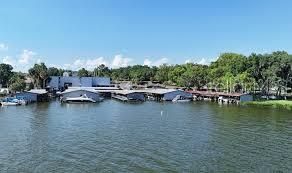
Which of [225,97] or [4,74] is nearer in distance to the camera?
[225,97]

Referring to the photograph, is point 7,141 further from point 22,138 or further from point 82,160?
point 82,160

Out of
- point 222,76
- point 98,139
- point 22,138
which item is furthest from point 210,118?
point 222,76

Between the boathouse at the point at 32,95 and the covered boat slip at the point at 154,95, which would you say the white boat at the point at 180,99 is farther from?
the boathouse at the point at 32,95

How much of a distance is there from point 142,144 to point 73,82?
101953mm

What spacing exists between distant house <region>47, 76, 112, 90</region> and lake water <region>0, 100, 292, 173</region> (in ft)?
240

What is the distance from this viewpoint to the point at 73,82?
135375mm

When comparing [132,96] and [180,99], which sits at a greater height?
[132,96]

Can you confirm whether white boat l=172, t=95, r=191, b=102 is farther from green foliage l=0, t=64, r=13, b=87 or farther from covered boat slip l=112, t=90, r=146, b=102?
green foliage l=0, t=64, r=13, b=87

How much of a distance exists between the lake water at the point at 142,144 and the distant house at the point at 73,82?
73.3m

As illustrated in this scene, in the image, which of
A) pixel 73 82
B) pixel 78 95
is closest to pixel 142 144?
pixel 78 95

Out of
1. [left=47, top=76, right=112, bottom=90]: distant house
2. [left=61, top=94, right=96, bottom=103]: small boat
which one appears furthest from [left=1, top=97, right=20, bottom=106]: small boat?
[left=47, top=76, right=112, bottom=90]: distant house

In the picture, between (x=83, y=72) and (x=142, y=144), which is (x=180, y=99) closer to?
(x=142, y=144)

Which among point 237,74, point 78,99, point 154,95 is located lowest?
point 78,99

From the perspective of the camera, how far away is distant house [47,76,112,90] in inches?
5098
